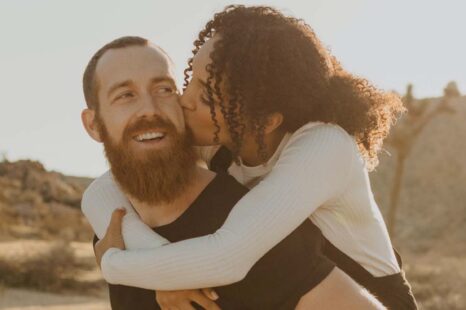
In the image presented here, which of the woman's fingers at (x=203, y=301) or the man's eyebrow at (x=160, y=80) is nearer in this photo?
the woman's fingers at (x=203, y=301)

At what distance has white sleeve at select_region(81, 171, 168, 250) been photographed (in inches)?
162

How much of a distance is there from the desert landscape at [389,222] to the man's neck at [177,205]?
179 cm

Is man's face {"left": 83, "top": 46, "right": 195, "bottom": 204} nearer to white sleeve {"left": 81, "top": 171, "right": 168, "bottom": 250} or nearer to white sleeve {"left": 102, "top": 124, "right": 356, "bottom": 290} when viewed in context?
white sleeve {"left": 81, "top": 171, "right": 168, "bottom": 250}

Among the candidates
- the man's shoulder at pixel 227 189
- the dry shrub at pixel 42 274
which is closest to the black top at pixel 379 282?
the man's shoulder at pixel 227 189

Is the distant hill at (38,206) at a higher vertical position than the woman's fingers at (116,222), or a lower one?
lower

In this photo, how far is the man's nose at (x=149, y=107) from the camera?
415 cm

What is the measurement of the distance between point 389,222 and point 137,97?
3052 cm

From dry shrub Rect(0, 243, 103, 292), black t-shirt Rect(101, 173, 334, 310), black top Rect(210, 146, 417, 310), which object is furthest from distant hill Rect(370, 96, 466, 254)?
black t-shirt Rect(101, 173, 334, 310)

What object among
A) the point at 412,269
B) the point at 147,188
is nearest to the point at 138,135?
the point at 147,188

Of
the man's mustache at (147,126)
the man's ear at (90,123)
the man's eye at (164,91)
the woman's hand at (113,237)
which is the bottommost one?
the woman's hand at (113,237)

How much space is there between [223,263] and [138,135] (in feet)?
2.60

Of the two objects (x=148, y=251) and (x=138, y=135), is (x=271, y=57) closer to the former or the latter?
(x=138, y=135)

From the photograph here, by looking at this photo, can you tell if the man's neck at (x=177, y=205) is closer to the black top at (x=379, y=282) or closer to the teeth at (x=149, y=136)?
the teeth at (x=149, y=136)

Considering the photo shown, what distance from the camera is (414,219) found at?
172ft
